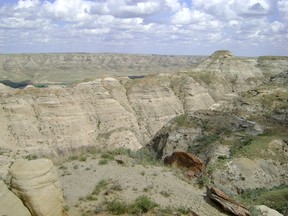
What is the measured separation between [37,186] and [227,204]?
6.01 meters

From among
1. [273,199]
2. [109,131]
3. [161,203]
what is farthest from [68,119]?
[161,203]

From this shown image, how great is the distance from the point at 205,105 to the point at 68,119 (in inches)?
1243

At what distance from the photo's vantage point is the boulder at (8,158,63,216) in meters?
10.2

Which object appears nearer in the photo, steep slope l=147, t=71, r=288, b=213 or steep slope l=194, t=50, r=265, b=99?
steep slope l=147, t=71, r=288, b=213

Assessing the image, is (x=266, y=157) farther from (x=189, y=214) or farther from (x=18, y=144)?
(x=18, y=144)

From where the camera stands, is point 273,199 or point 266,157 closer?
point 273,199

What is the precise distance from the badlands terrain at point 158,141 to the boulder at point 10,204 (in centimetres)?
8

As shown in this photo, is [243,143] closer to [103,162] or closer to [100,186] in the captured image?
[103,162]

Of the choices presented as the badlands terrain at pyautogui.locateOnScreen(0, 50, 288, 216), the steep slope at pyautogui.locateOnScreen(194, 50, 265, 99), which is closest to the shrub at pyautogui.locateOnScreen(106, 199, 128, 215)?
the badlands terrain at pyautogui.locateOnScreen(0, 50, 288, 216)

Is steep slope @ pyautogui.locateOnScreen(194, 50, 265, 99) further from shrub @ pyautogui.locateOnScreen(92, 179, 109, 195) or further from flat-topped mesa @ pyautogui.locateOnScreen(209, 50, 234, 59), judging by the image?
shrub @ pyautogui.locateOnScreen(92, 179, 109, 195)

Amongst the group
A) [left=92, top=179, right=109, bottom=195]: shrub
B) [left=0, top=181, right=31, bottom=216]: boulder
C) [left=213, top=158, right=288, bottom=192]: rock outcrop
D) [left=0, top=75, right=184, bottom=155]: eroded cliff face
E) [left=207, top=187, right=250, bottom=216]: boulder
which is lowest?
[left=0, top=75, right=184, bottom=155]: eroded cliff face

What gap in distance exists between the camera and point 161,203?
1252 cm

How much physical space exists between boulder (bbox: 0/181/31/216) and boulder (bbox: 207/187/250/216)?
19.5ft

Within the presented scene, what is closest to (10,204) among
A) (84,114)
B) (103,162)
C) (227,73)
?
(103,162)
